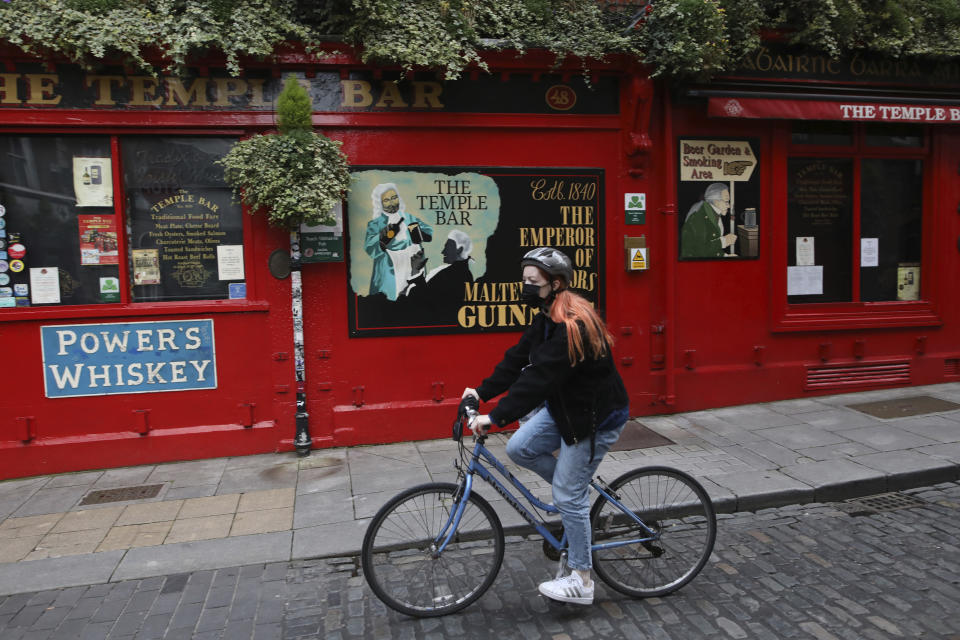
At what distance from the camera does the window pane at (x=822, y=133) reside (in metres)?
8.26

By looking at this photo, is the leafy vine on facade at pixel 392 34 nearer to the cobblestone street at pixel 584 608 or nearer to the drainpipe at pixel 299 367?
the drainpipe at pixel 299 367

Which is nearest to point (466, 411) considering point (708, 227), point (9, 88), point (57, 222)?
point (57, 222)

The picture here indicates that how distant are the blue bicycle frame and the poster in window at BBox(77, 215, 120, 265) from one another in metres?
4.69

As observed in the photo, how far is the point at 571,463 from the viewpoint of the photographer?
371cm

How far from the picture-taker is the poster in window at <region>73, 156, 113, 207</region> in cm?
659

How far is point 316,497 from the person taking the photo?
226 inches

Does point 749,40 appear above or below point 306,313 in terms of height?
above

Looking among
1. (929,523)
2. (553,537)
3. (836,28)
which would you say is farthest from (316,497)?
(836,28)

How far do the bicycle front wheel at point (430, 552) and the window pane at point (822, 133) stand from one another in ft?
21.7

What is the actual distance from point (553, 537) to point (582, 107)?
4987 mm

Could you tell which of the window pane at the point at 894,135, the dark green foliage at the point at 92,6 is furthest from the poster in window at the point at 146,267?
the window pane at the point at 894,135

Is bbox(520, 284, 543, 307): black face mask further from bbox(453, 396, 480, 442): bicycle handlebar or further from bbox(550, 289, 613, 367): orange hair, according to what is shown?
bbox(453, 396, 480, 442): bicycle handlebar

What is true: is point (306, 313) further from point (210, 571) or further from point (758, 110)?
point (758, 110)

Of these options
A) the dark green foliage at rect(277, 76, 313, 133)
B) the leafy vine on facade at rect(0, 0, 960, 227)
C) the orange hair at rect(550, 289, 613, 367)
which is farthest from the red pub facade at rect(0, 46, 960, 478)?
the orange hair at rect(550, 289, 613, 367)
